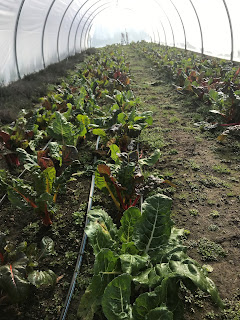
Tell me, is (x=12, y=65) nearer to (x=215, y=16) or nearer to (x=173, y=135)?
(x=173, y=135)

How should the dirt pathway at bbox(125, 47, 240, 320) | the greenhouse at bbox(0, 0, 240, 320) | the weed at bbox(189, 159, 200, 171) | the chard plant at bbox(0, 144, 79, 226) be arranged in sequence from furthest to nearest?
the weed at bbox(189, 159, 200, 171), the chard plant at bbox(0, 144, 79, 226), the dirt pathway at bbox(125, 47, 240, 320), the greenhouse at bbox(0, 0, 240, 320)

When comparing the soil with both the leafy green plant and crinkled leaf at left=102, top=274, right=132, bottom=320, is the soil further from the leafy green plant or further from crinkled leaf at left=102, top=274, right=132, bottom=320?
crinkled leaf at left=102, top=274, right=132, bottom=320

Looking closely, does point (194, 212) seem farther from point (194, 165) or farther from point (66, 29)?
point (66, 29)

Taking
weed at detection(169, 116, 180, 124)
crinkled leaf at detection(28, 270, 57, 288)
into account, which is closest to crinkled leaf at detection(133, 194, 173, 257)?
crinkled leaf at detection(28, 270, 57, 288)

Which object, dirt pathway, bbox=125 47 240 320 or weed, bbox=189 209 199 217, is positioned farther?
weed, bbox=189 209 199 217

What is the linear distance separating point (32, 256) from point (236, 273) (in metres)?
1.85

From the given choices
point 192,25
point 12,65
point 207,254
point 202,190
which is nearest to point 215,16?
point 192,25

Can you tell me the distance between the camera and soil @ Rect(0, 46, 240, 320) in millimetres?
2408

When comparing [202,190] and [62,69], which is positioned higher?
[62,69]

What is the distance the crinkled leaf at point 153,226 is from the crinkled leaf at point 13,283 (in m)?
0.94

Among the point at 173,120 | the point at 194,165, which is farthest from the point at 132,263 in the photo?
the point at 173,120

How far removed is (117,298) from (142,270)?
1.79 feet

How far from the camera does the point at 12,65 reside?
30.4 feet

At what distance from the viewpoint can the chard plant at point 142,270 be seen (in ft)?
6.11
